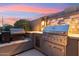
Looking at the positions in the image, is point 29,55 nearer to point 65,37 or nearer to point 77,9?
point 65,37

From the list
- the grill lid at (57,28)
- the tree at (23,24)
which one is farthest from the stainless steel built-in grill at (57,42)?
the tree at (23,24)

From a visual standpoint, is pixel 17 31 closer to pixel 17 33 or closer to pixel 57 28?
pixel 17 33

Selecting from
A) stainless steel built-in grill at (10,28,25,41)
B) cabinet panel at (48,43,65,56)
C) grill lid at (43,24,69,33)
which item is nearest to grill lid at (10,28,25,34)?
stainless steel built-in grill at (10,28,25,41)

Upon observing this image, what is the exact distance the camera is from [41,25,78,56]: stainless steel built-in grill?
1814mm

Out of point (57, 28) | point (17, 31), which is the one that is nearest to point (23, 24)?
point (17, 31)

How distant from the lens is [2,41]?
1.94m

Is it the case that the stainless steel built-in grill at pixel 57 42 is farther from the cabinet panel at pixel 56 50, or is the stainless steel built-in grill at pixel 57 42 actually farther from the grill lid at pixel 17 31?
the grill lid at pixel 17 31

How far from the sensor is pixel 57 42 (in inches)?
74.1

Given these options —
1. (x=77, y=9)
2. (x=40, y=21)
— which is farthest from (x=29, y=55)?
(x=77, y=9)

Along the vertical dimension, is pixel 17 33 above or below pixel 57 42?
above

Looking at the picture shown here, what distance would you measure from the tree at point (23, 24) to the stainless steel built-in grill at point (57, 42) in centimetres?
20

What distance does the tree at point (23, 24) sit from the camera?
194cm

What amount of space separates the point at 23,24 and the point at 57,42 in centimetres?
45

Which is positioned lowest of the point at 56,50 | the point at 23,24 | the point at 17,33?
the point at 56,50
